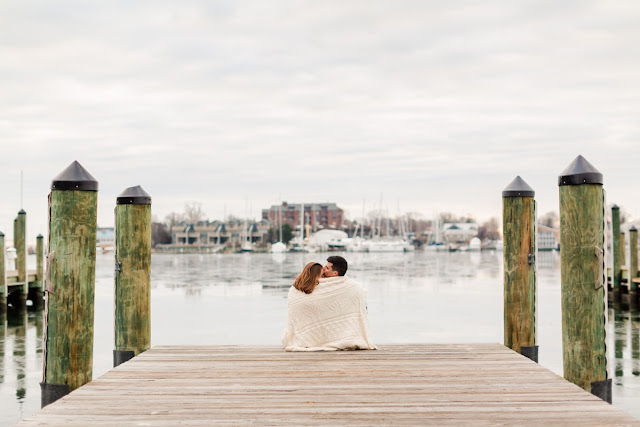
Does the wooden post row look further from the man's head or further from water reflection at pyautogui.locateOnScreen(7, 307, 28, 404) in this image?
the man's head

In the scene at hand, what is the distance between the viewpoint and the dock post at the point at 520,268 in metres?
8.41

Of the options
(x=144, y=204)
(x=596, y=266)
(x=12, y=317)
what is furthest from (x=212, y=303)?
(x=596, y=266)

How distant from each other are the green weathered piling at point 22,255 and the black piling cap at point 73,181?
62.6 ft

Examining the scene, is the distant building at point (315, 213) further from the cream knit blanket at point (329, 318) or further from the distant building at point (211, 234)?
the cream knit blanket at point (329, 318)

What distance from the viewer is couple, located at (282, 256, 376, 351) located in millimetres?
7645

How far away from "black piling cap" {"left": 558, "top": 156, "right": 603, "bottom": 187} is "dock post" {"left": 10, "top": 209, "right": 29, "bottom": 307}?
70.4ft

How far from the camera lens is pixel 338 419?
4.95m

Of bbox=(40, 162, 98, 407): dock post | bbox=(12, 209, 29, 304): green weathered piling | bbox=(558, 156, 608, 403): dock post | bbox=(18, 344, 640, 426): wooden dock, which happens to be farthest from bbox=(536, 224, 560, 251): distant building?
bbox=(40, 162, 98, 407): dock post

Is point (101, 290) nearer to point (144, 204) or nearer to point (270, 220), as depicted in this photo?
point (144, 204)

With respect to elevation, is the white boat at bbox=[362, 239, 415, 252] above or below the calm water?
above

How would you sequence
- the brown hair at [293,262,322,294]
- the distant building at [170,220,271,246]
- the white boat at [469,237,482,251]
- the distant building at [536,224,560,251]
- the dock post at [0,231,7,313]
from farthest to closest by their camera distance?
the distant building at [536,224,560,251] < the distant building at [170,220,271,246] < the white boat at [469,237,482,251] < the dock post at [0,231,7,313] < the brown hair at [293,262,322,294]

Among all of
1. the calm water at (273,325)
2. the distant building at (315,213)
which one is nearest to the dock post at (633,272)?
the calm water at (273,325)

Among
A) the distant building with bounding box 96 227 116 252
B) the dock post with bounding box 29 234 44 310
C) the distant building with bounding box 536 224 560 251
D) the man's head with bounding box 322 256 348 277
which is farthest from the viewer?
the distant building with bounding box 536 224 560 251

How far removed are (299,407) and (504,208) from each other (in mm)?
4344
